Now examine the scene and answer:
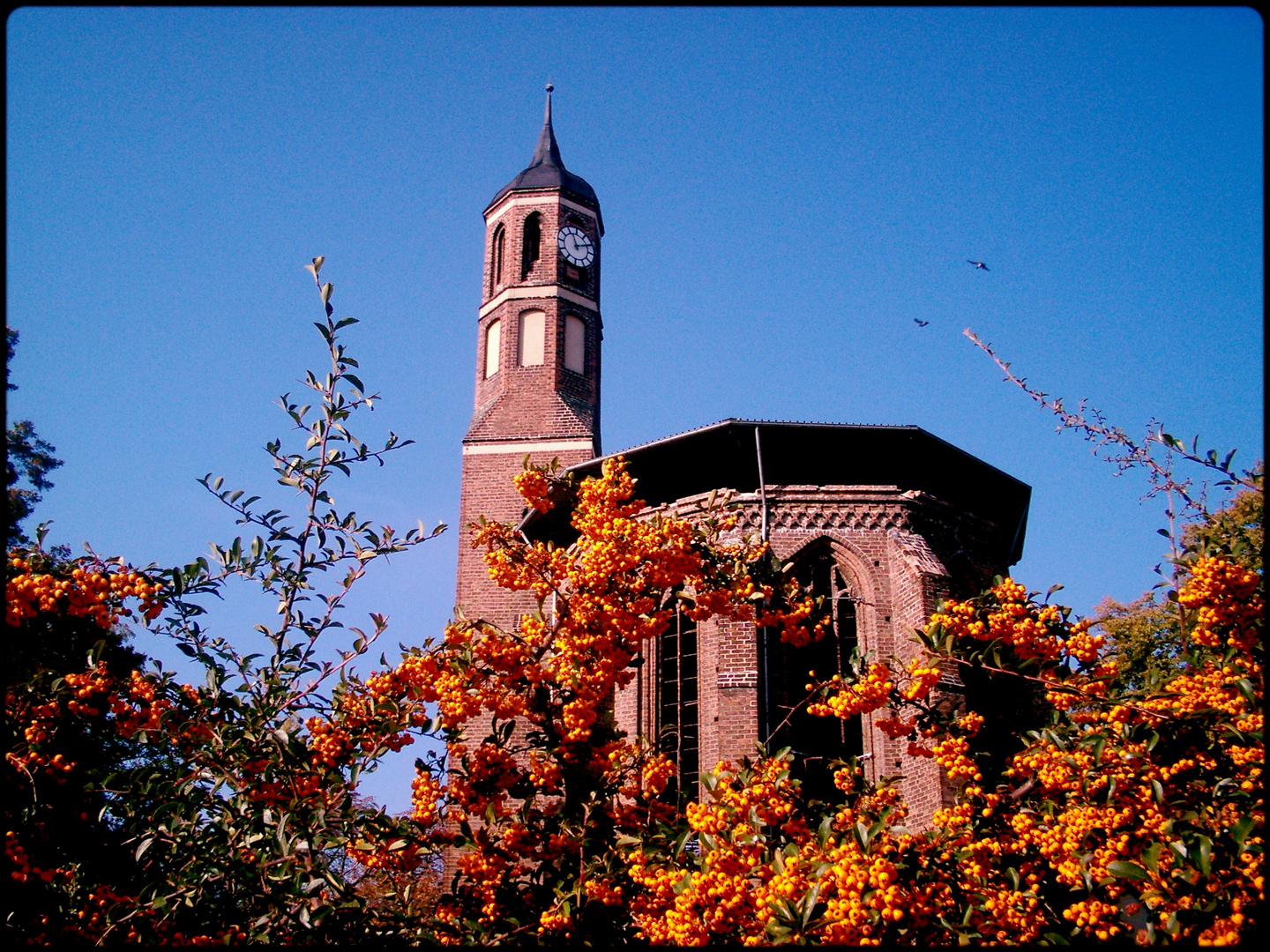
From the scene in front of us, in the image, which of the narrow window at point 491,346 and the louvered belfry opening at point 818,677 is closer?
the louvered belfry opening at point 818,677

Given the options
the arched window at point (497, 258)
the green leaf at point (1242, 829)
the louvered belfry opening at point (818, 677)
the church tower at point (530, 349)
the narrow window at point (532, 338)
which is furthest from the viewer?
the arched window at point (497, 258)

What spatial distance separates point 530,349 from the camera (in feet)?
85.3

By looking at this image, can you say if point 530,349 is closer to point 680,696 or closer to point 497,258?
point 497,258

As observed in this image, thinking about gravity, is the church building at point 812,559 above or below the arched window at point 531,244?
below

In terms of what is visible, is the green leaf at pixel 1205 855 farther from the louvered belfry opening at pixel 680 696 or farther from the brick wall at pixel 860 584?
the louvered belfry opening at pixel 680 696

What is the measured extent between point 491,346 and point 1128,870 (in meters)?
22.0

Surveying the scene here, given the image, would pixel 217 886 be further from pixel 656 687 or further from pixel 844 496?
pixel 844 496

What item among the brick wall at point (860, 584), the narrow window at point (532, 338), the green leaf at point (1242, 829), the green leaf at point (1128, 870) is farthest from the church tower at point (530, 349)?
the green leaf at point (1242, 829)

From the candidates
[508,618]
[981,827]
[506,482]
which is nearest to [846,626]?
[508,618]

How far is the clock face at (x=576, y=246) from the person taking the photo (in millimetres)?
27344

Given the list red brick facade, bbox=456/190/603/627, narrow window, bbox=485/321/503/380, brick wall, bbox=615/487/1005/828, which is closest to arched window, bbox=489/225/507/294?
red brick facade, bbox=456/190/603/627

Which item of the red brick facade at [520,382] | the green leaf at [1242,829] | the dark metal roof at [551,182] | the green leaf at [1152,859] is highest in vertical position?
the dark metal roof at [551,182]

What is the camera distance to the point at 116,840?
7746 mm

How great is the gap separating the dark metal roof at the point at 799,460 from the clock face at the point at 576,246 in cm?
895
